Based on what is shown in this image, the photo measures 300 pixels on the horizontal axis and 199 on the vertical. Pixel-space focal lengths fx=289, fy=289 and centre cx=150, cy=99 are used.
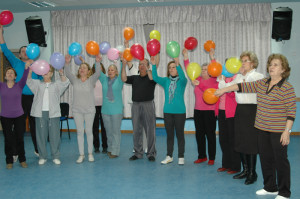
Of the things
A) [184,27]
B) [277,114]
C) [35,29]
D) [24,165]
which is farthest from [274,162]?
[35,29]

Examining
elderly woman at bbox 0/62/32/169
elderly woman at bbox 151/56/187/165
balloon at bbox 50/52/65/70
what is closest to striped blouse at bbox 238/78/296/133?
elderly woman at bbox 151/56/187/165

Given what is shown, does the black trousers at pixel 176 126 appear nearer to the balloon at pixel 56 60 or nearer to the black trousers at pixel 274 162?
the black trousers at pixel 274 162

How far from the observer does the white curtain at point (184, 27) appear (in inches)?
264

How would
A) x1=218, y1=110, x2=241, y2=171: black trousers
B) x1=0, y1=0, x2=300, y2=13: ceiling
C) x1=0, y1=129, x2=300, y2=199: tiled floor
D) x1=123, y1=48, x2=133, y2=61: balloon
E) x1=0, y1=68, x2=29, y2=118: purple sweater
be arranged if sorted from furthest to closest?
x1=0, y1=0, x2=300, y2=13: ceiling → x1=123, y1=48, x2=133, y2=61: balloon → x1=0, y1=68, x2=29, y2=118: purple sweater → x1=218, y1=110, x2=241, y2=171: black trousers → x1=0, y1=129, x2=300, y2=199: tiled floor

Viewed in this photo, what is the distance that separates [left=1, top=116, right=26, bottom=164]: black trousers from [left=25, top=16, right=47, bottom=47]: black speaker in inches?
136

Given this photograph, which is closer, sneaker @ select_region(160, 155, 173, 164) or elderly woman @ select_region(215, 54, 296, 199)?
elderly woman @ select_region(215, 54, 296, 199)

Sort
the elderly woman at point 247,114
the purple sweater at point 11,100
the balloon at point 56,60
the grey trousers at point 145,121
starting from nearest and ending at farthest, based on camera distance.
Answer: the elderly woman at point 247,114, the purple sweater at point 11,100, the balloon at point 56,60, the grey trousers at point 145,121

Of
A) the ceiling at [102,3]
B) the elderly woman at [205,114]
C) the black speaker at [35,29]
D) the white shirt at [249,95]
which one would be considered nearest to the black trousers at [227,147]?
the elderly woman at [205,114]

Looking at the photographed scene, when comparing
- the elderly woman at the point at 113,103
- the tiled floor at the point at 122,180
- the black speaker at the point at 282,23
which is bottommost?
the tiled floor at the point at 122,180

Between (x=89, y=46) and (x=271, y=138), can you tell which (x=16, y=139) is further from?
(x=271, y=138)

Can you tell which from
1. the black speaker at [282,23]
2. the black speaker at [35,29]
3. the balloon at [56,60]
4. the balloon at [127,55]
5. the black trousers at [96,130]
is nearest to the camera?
the balloon at [56,60]

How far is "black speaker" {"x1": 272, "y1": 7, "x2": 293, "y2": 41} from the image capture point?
6039mm

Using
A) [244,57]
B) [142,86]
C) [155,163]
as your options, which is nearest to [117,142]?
[155,163]

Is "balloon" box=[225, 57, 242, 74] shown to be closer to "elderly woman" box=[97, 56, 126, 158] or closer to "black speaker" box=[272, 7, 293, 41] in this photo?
"elderly woman" box=[97, 56, 126, 158]
